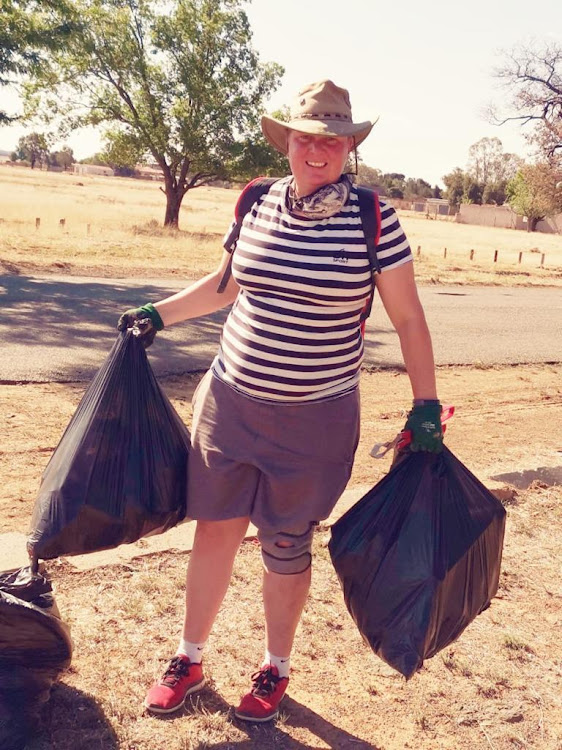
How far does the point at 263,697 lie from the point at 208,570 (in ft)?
1.33

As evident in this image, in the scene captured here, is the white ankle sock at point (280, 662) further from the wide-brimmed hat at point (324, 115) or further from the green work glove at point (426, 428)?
the wide-brimmed hat at point (324, 115)

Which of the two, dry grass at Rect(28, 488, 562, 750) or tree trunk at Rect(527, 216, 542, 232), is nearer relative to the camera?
dry grass at Rect(28, 488, 562, 750)

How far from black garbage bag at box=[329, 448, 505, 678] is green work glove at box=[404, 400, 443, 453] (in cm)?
4

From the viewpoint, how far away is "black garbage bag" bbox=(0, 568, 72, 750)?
2.25 metres

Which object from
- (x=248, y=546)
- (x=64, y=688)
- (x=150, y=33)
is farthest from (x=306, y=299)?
(x=150, y=33)

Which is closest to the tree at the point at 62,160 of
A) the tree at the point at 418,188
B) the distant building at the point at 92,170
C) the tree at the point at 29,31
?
the distant building at the point at 92,170

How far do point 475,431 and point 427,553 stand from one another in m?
3.58

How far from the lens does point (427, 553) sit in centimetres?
231

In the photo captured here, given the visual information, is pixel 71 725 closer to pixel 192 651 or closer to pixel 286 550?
pixel 192 651

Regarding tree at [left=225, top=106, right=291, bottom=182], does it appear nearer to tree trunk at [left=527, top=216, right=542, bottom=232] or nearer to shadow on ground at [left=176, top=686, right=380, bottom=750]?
shadow on ground at [left=176, top=686, right=380, bottom=750]

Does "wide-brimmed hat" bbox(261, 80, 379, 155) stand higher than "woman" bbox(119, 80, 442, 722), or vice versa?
"wide-brimmed hat" bbox(261, 80, 379, 155)

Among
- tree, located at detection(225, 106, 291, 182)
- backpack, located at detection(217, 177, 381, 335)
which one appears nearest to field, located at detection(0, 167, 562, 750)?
backpack, located at detection(217, 177, 381, 335)

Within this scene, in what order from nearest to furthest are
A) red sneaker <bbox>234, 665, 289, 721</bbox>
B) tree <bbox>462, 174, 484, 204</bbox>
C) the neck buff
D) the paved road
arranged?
the neck buff
red sneaker <bbox>234, 665, 289, 721</bbox>
the paved road
tree <bbox>462, 174, 484, 204</bbox>

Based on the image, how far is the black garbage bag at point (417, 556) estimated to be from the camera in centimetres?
230
